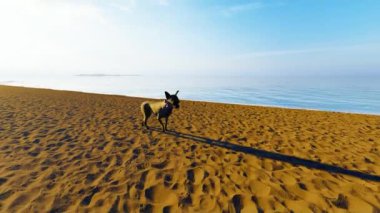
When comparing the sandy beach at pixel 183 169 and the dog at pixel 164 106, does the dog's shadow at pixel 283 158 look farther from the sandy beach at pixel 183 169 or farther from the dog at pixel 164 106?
the dog at pixel 164 106

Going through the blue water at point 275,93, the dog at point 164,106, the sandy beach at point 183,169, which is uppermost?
the blue water at point 275,93

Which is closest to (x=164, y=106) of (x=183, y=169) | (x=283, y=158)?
(x=183, y=169)

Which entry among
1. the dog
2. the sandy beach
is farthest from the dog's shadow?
the dog

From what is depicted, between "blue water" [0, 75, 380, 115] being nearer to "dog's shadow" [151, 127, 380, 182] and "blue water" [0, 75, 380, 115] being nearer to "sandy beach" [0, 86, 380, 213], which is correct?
"sandy beach" [0, 86, 380, 213]

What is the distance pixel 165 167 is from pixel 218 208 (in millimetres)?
2127

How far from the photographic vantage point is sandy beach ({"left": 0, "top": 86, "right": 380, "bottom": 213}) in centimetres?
416

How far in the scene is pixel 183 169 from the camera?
5.62 meters

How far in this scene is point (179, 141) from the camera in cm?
802

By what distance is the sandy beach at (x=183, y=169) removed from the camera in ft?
13.6

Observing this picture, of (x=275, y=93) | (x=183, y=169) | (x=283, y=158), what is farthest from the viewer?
(x=275, y=93)

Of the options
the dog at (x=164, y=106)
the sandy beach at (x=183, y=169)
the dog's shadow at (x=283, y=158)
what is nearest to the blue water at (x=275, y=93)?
the sandy beach at (x=183, y=169)

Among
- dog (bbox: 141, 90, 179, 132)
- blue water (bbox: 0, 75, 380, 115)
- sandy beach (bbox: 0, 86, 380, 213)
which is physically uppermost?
blue water (bbox: 0, 75, 380, 115)

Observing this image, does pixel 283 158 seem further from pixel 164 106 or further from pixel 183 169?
pixel 164 106

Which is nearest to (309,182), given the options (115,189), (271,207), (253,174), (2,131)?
(253,174)
